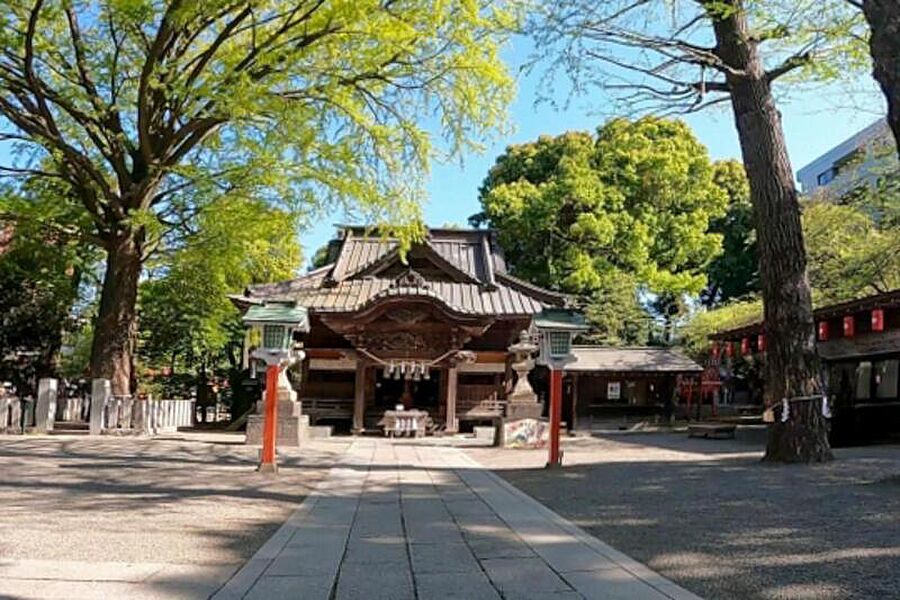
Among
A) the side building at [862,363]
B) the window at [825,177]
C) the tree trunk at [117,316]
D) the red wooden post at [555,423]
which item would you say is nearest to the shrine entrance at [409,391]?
the tree trunk at [117,316]

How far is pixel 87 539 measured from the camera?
542 centimetres

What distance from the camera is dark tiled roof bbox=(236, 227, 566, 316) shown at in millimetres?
20469

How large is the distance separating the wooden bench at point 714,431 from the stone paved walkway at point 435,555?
38.0ft

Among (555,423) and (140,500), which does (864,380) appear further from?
(140,500)

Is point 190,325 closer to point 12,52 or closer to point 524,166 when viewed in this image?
point 12,52

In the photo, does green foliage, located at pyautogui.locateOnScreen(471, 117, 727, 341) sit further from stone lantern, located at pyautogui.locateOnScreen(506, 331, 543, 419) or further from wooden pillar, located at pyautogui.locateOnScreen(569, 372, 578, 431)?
stone lantern, located at pyautogui.locateOnScreen(506, 331, 543, 419)

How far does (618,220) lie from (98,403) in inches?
806

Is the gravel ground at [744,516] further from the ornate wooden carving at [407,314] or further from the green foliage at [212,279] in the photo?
the ornate wooden carving at [407,314]

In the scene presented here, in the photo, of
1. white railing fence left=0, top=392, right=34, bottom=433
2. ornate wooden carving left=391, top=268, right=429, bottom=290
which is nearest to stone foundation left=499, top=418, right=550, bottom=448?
ornate wooden carving left=391, top=268, right=429, bottom=290

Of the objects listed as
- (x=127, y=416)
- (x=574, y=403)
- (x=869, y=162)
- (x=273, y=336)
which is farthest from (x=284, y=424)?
(x=869, y=162)

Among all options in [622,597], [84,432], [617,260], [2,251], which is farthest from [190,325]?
[622,597]

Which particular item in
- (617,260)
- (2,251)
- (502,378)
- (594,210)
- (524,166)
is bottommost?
(502,378)

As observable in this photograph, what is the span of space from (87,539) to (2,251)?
700 inches

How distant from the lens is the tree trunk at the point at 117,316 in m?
15.8
